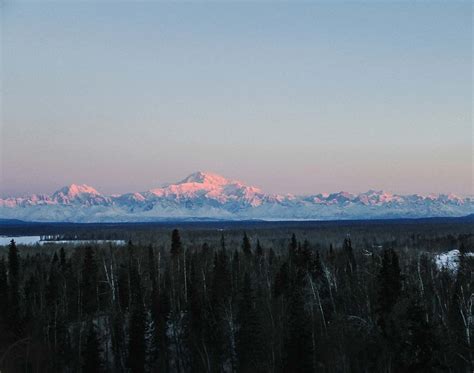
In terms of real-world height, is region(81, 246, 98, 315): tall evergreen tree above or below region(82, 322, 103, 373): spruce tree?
above

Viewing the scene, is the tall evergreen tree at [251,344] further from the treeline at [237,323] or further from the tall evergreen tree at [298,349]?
the tall evergreen tree at [298,349]

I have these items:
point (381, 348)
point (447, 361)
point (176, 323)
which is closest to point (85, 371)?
point (176, 323)

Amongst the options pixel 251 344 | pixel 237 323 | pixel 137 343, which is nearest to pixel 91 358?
pixel 137 343

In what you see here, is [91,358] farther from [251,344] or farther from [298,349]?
[298,349]

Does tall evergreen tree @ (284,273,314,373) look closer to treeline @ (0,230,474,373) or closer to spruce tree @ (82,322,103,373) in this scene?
treeline @ (0,230,474,373)

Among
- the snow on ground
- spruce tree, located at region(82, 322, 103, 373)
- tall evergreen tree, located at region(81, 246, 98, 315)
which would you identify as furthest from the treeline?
the snow on ground

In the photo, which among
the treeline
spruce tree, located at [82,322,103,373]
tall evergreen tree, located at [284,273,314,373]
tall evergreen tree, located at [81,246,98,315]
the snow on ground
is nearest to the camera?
tall evergreen tree, located at [284,273,314,373]

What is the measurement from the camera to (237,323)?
7544 centimetres

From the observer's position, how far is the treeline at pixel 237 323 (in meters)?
57.5

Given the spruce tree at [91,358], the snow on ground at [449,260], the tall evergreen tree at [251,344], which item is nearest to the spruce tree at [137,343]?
the spruce tree at [91,358]

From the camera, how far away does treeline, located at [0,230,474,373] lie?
57.5 metres

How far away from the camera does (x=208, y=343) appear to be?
240 ft

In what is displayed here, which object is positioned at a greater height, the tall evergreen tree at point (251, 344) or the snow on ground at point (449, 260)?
the snow on ground at point (449, 260)

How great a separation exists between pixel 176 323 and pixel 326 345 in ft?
83.3
